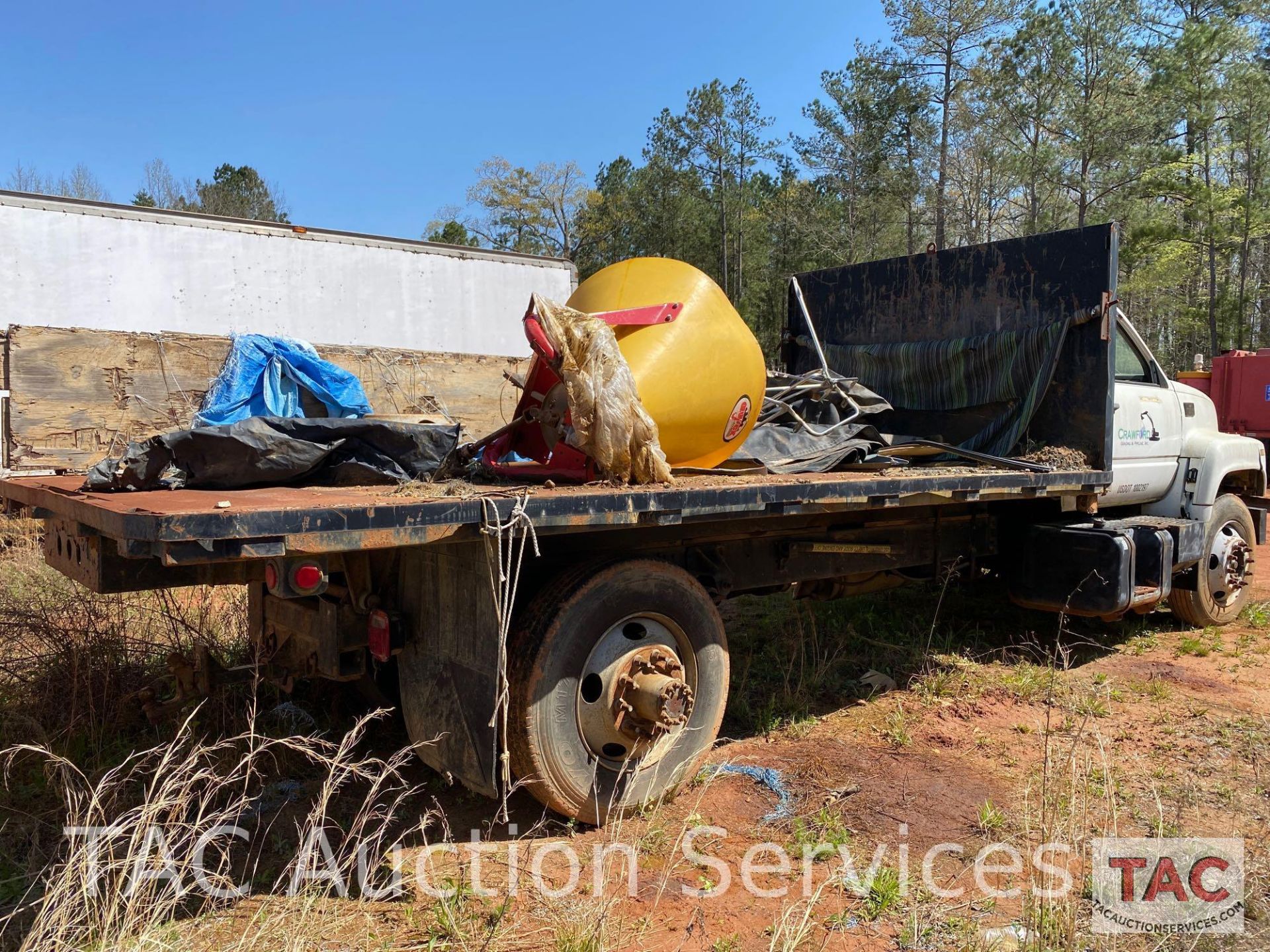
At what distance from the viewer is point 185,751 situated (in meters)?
3.87

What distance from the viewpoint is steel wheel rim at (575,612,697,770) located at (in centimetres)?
326

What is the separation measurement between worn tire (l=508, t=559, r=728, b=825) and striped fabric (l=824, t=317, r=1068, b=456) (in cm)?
312

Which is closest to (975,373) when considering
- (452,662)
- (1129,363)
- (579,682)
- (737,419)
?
(1129,363)

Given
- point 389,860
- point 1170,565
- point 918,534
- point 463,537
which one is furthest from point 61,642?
point 1170,565

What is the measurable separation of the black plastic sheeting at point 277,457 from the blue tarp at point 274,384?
11.8 feet

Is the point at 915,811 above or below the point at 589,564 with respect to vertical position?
below

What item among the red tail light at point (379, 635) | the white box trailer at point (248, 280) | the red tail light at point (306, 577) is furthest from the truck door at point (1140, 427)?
the white box trailer at point (248, 280)

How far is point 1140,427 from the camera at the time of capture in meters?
5.99

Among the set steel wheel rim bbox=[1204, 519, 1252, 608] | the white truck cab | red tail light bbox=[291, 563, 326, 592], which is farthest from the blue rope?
steel wheel rim bbox=[1204, 519, 1252, 608]

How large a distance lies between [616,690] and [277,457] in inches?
58.0

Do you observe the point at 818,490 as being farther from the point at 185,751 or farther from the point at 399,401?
the point at 399,401

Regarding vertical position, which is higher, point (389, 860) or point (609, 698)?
point (609, 698)

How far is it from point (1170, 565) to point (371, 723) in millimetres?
4886

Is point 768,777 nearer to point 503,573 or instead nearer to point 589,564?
point 589,564
